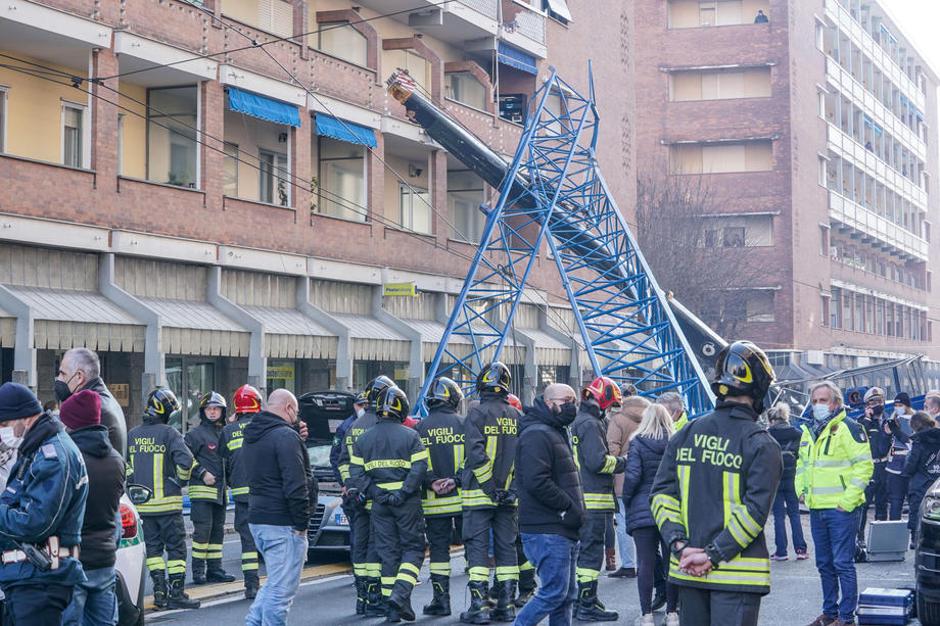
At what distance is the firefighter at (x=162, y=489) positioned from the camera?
465 inches

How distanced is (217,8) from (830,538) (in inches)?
732

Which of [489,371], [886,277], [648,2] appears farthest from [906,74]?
[489,371]

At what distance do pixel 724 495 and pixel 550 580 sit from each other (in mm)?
2874

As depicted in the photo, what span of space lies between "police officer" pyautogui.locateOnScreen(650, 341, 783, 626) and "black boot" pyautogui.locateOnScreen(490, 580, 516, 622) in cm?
477

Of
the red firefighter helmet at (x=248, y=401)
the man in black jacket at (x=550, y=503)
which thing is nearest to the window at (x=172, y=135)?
the red firefighter helmet at (x=248, y=401)

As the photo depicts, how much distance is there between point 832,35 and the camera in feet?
218

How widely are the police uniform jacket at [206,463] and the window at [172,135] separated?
12.8 metres

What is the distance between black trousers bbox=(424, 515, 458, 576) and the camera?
11.6 metres

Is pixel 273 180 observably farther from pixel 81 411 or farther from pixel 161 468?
pixel 81 411

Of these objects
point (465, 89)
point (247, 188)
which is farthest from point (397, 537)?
point (465, 89)

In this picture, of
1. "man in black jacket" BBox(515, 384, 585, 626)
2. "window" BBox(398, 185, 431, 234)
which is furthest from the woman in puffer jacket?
"window" BBox(398, 185, 431, 234)

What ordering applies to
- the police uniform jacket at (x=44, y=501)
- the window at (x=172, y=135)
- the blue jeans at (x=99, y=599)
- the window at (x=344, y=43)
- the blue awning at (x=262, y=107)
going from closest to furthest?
the police uniform jacket at (x=44, y=501)
the blue jeans at (x=99, y=599)
the window at (x=172, y=135)
the blue awning at (x=262, y=107)
the window at (x=344, y=43)

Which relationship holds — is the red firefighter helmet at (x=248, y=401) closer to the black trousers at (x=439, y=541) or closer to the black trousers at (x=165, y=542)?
the black trousers at (x=165, y=542)

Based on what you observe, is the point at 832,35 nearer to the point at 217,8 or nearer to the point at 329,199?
the point at 329,199
